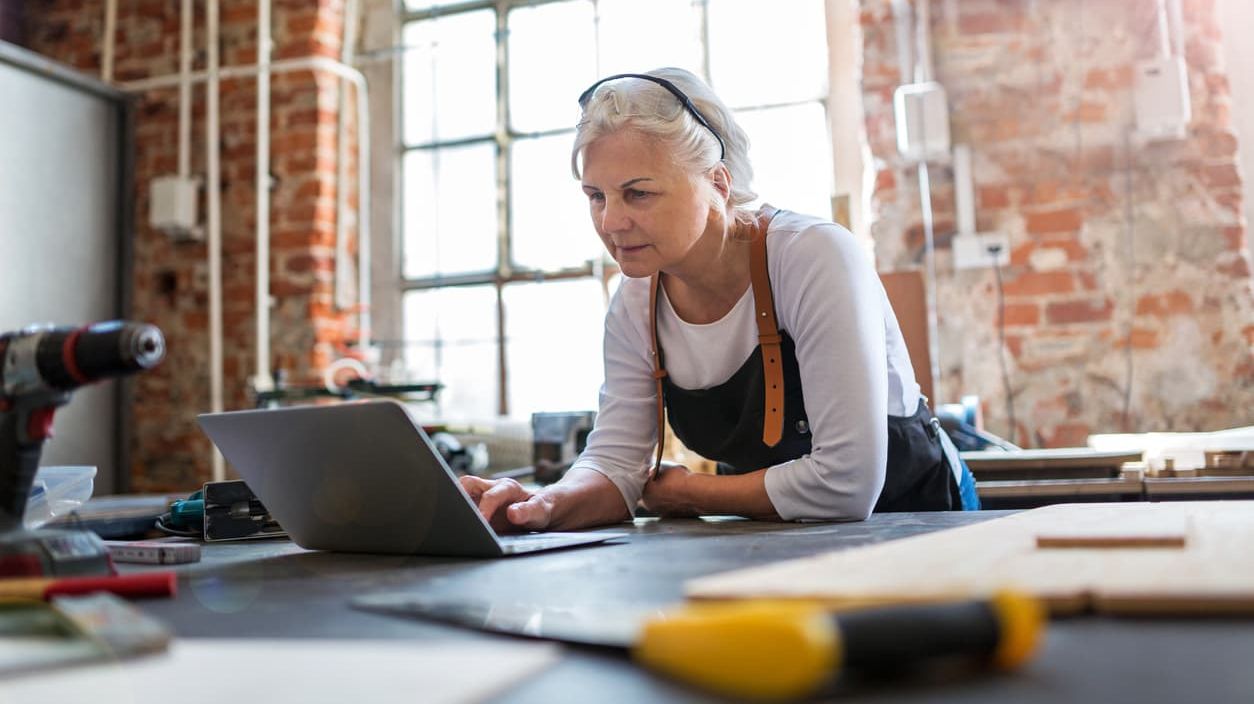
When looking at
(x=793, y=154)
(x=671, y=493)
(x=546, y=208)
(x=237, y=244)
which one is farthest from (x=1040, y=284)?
(x=237, y=244)

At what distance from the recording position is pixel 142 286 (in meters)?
4.23

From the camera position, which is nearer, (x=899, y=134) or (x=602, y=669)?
(x=602, y=669)

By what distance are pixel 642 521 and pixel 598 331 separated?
2.51 meters

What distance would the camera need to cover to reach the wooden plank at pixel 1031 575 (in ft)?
1.87

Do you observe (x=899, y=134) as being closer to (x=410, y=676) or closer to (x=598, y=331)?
(x=598, y=331)

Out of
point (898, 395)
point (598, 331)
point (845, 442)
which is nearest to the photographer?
point (845, 442)

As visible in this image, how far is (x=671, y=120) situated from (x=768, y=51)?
95.3 inches

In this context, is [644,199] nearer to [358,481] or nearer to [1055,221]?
[358,481]

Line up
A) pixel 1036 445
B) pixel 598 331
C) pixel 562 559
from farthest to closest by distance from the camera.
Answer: pixel 598 331 < pixel 1036 445 < pixel 562 559

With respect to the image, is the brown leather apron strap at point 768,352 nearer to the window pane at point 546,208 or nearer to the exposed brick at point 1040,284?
the exposed brick at point 1040,284

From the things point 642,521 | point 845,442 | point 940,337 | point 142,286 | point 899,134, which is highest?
point 899,134

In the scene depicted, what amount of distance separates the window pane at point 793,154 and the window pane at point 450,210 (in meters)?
1.03

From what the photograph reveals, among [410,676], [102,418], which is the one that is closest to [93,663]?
[410,676]

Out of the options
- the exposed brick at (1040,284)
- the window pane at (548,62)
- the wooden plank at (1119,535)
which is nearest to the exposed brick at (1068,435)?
the exposed brick at (1040,284)
